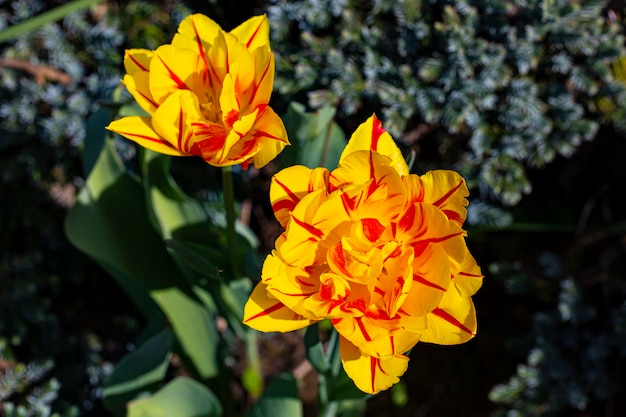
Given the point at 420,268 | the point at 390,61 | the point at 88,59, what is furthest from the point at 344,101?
the point at 420,268

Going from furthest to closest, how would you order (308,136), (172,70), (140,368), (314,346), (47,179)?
(47,179), (140,368), (308,136), (314,346), (172,70)

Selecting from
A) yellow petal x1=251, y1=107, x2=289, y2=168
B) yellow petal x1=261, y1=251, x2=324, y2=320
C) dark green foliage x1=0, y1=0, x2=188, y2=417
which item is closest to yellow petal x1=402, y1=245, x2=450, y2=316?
yellow petal x1=261, y1=251, x2=324, y2=320

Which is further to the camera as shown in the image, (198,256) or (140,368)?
(140,368)

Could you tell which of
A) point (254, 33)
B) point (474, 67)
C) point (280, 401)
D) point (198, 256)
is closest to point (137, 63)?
point (254, 33)

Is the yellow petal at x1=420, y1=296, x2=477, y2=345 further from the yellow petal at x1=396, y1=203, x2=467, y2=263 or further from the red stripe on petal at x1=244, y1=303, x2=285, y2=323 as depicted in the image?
the red stripe on petal at x1=244, y1=303, x2=285, y2=323

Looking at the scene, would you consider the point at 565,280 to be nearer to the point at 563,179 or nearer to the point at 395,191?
the point at 563,179

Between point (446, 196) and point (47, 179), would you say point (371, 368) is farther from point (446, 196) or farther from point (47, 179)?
point (47, 179)

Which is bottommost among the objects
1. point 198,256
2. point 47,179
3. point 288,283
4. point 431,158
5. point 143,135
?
point 431,158
